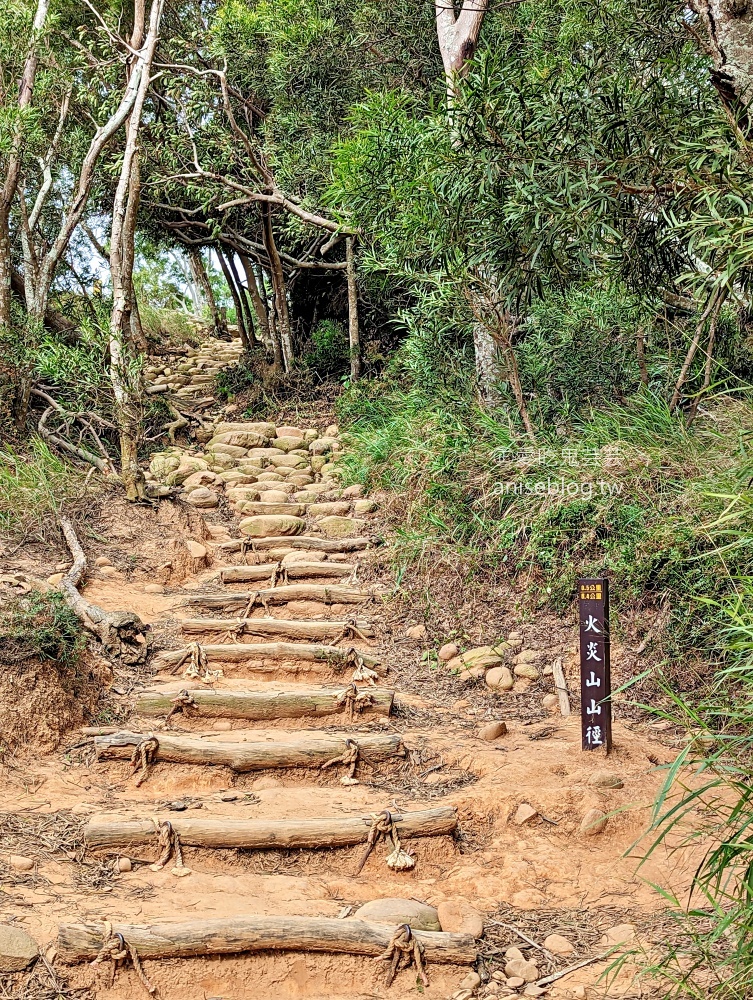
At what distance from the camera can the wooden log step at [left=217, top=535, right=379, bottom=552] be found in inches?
292

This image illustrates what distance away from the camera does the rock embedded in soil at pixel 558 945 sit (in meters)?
3.07

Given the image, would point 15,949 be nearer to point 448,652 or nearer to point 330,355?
point 448,652

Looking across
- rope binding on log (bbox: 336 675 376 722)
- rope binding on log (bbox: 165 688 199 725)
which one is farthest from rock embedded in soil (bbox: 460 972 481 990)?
rope binding on log (bbox: 165 688 199 725)

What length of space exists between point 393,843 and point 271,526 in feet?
14.7

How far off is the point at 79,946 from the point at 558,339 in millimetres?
5818

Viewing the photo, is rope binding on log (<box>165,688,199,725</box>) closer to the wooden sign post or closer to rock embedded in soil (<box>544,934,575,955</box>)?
the wooden sign post

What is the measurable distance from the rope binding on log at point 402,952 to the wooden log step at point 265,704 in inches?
75.8

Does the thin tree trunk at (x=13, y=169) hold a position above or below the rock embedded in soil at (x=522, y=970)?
above

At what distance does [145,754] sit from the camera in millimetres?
4199

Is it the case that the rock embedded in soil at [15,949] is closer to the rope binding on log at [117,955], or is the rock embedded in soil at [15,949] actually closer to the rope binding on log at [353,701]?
the rope binding on log at [117,955]

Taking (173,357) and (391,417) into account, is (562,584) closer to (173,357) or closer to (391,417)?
(391,417)

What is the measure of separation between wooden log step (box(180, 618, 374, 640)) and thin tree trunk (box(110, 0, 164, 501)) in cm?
238

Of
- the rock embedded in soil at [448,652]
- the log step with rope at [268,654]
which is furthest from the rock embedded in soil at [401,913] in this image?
the rock embedded in soil at [448,652]

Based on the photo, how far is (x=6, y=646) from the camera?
440cm
